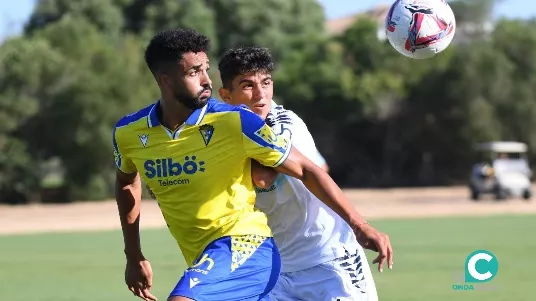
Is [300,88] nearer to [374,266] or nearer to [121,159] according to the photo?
[374,266]

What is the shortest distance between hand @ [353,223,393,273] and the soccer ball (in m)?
2.98

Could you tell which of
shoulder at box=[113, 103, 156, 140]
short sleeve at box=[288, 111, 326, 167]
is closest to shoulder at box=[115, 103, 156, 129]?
shoulder at box=[113, 103, 156, 140]

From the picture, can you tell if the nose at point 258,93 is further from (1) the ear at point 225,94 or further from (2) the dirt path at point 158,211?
(2) the dirt path at point 158,211

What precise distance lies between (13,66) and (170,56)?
38959 millimetres

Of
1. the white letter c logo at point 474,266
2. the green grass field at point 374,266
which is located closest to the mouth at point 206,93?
the green grass field at point 374,266

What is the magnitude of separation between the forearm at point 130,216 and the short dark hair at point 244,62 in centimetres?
97

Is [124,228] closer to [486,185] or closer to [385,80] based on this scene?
[486,185]

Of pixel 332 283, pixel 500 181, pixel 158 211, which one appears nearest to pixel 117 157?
pixel 332 283

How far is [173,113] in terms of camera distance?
16.8 ft

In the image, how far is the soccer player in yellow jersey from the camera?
4.95 meters

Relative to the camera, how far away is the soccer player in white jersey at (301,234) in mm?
5977

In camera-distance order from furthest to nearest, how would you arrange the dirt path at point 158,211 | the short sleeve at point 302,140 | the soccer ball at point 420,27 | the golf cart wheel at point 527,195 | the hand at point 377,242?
the golf cart wheel at point 527,195
the dirt path at point 158,211
the soccer ball at point 420,27
the short sleeve at point 302,140
the hand at point 377,242

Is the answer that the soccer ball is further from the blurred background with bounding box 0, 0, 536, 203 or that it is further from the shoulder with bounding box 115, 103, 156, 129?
the blurred background with bounding box 0, 0, 536, 203

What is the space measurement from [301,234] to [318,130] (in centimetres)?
4901
